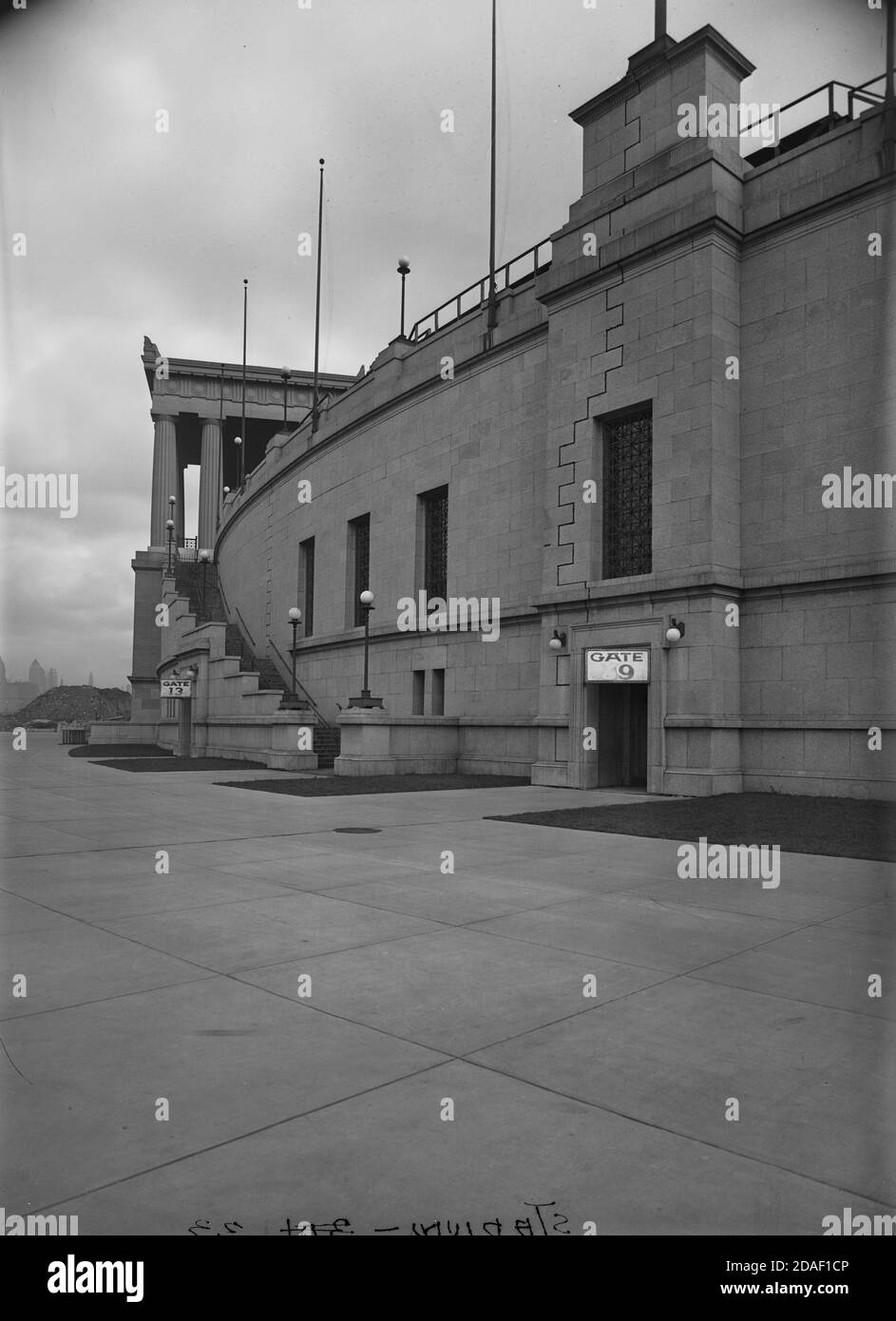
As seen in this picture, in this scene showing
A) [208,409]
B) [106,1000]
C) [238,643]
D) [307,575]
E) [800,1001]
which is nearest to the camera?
[106,1000]

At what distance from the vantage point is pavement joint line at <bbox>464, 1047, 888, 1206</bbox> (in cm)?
319

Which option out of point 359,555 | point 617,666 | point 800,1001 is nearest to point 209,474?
point 359,555

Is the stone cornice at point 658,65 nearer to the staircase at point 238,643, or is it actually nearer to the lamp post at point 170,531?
the staircase at point 238,643

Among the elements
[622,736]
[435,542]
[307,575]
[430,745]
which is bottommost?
[430,745]

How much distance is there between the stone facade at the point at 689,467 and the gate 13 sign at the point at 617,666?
27 centimetres

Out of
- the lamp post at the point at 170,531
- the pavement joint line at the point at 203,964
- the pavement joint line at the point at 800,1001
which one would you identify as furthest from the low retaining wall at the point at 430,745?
the lamp post at the point at 170,531

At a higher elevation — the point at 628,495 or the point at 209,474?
the point at 209,474

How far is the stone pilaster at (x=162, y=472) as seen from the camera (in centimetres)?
6544

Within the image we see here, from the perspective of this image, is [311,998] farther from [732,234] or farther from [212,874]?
[732,234]

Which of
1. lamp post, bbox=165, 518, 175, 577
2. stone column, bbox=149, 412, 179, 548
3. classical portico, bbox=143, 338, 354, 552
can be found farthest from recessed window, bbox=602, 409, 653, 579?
stone column, bbox=149, 412, 179, 548

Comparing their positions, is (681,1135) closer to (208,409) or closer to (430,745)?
(430,745)

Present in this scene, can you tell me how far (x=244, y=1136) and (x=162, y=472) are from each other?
6805 centimetres

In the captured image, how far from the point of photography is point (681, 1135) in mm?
3621
